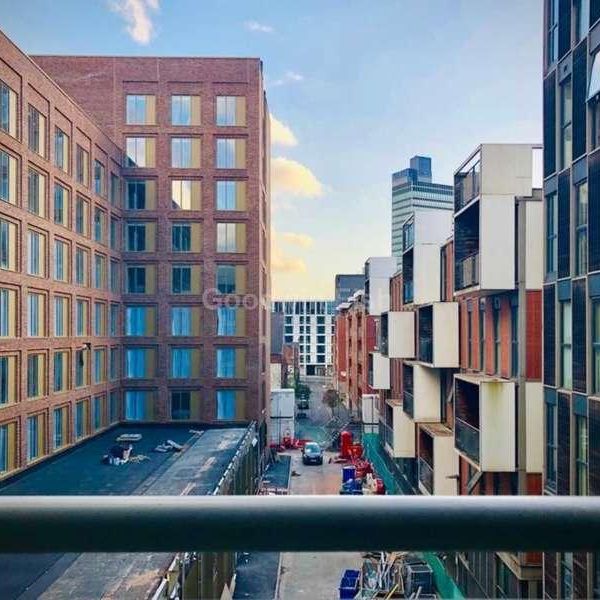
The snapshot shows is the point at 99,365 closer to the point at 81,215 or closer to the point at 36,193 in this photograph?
the point at 81,215

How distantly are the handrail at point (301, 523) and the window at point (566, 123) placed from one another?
710cm

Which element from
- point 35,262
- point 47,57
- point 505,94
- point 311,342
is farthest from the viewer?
point 311,342

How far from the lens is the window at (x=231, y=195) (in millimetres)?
26328

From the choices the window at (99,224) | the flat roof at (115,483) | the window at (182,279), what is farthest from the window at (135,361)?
the window at (99,224)

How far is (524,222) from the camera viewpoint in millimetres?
8406

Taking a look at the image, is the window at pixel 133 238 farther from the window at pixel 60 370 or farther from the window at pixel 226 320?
the window at pixel 60 370

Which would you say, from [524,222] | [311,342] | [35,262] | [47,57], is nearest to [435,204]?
[524,222]

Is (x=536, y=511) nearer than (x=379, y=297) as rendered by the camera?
Yes

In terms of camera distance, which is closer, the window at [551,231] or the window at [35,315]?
the window at [551,231]

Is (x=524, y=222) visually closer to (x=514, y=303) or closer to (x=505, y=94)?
(x=514, y=303)

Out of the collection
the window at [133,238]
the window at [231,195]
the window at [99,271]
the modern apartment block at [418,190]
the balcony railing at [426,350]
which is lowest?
the balcony railing at [426,350]

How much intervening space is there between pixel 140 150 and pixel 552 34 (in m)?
22.6

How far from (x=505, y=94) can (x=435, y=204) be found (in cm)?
797

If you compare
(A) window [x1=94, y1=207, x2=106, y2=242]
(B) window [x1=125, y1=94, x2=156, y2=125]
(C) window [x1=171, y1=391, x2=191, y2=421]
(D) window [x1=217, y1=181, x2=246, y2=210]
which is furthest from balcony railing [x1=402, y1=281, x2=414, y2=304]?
(B) window [x1=125, y1=94, x2=156, y2=125]
